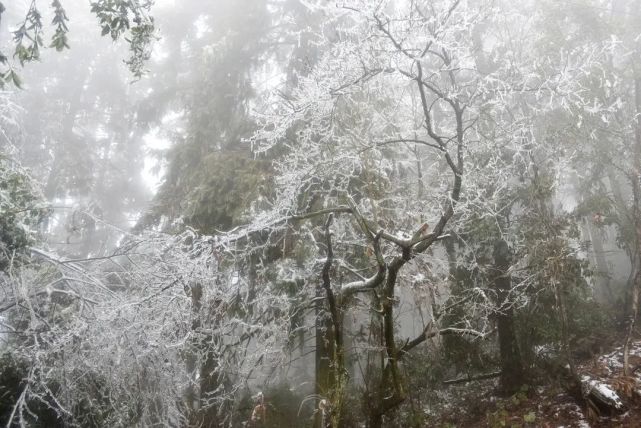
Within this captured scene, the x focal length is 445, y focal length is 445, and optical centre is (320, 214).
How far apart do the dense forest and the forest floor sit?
54 millimetres

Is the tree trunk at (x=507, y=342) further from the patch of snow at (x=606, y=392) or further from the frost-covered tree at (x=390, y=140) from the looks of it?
the patch of snow at (x=606, y=392)

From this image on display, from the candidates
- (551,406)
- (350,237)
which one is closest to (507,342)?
(551,406)

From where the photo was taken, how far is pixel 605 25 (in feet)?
31.5

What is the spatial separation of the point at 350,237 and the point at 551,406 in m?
4.38

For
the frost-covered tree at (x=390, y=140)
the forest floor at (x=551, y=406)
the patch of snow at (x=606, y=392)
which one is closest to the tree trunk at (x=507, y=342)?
the forest floor at (x=551, y=406)

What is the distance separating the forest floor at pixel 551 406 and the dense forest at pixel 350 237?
0.05 m

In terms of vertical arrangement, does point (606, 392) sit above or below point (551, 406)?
above

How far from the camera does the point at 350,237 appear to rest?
7.93 m

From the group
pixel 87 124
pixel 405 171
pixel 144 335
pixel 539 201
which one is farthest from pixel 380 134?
pixel 87 124

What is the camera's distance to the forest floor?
6.48 m

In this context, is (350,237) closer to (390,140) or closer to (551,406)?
(390,140)

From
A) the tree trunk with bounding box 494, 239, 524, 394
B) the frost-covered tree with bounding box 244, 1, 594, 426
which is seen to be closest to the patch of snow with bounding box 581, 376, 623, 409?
the tree trunk with bounding box 494, 239, 524, 394

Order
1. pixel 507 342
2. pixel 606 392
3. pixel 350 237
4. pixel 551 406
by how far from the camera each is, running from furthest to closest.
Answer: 1. pixel 507 342
2. pixel 350 237
3. pixel 551 406
4. pixel 606 392

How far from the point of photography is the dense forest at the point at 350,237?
548 centimetres
